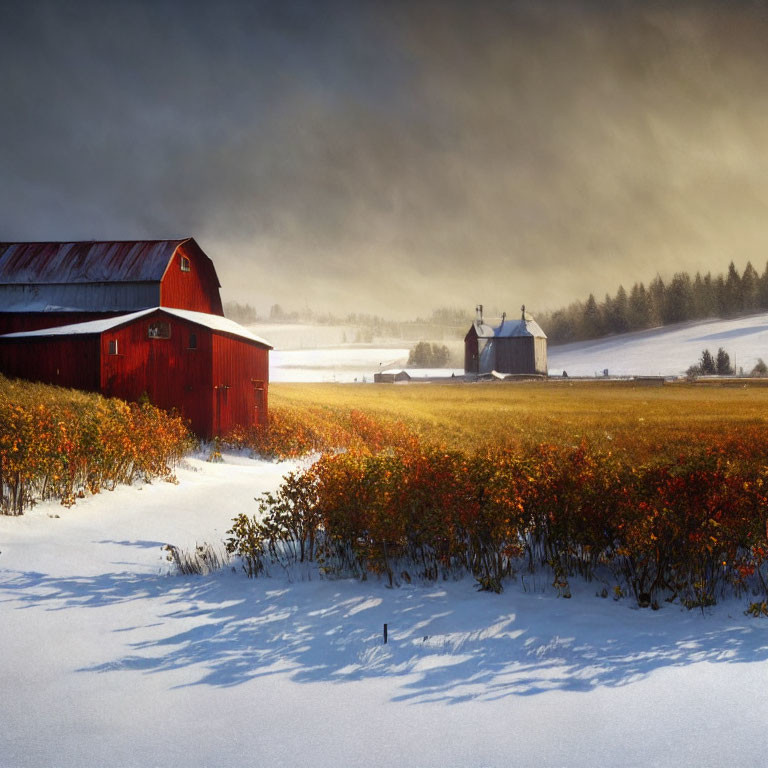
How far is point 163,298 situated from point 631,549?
23466 mm

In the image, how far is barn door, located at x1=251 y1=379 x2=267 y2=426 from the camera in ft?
86.5

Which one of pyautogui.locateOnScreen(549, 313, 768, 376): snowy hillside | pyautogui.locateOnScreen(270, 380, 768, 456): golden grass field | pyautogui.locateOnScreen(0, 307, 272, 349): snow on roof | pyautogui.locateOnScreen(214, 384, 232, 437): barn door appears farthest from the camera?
pyautogui.locateOnScreen(549, 313, 768, 376): snowy hillside

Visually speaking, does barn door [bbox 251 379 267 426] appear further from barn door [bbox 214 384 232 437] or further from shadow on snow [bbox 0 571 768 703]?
shadow on snow [bbox 0 571 768 703]

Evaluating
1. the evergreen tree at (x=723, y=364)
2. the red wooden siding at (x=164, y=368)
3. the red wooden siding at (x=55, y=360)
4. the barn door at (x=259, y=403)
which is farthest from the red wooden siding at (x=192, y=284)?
the evergreen tree at (x=723, y=364)

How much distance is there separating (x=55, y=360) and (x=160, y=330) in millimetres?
3858

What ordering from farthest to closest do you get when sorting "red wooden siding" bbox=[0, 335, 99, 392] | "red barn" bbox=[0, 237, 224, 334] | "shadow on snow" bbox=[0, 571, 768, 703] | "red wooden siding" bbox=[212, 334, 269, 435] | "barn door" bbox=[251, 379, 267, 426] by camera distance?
"red barn" bbox=[0, 237, 224, 334]
"barn door" bbox=[251, 379, 267, 426]
"red wooden siding" bbox=[212, 334, 269, 435]
"red wooden siding" bbox=[0, 335, 99, 392]
"shadow on snow" bbox=[0, 571, 768, 703]

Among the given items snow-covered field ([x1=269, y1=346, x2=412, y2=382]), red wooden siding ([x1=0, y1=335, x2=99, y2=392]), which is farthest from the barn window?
snow-covered field ([x1=269, y1=346, x2=412, y2=382])

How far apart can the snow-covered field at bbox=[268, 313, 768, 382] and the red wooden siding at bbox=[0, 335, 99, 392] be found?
218 feet

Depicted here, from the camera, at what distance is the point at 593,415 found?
32.9 metres

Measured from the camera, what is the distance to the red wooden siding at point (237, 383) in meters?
24.1

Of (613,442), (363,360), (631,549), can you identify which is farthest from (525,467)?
(363,360)

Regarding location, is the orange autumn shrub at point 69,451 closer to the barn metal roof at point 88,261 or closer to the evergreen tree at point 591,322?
the barn metal roof at point 88,261

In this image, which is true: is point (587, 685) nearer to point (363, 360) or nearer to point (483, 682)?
point (483, 682)

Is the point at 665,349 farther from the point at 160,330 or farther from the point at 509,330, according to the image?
the point at 160,330
